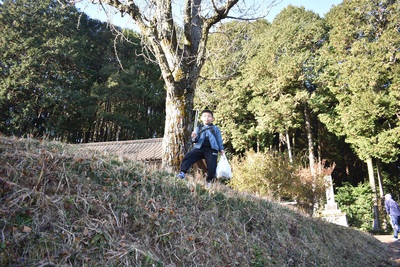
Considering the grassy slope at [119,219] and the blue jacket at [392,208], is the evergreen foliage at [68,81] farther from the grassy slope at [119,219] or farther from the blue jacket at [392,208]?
the blue jacket at [392,208]

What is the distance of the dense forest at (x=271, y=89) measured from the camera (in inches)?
548

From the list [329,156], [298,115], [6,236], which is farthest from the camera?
[329,156]

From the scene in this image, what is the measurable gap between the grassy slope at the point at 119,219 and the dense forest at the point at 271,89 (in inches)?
316

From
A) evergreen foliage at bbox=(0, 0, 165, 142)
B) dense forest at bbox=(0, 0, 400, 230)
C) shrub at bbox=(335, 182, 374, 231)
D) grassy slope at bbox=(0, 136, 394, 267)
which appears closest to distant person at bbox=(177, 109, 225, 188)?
grassy slope at bbox=(0, 136, 394, 267)

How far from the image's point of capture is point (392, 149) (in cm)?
1304

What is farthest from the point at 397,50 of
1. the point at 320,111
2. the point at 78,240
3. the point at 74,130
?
the point at 74,130

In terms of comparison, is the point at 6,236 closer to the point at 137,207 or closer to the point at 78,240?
the point at 78,240

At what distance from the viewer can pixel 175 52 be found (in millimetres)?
4758

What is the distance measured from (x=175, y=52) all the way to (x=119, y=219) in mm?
3318

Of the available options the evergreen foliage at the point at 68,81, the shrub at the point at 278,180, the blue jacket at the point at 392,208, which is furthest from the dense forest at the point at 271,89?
the blue jacket at the point at 392,208

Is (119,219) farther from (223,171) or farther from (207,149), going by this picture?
(207,149)

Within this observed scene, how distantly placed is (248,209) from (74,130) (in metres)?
19.8

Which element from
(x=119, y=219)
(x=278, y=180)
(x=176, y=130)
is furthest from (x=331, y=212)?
(x=119, y=219)

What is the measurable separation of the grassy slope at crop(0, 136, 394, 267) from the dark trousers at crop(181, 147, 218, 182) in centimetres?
69
